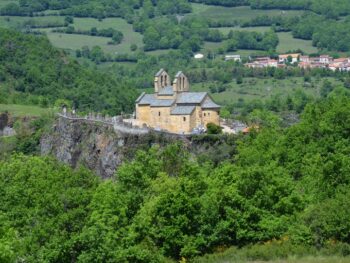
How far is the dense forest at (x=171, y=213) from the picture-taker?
54.5 meters

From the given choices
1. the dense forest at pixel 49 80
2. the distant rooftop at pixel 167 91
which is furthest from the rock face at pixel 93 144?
the dense forest at pixel 49 80

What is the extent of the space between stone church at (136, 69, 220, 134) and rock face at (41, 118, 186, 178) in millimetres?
3422

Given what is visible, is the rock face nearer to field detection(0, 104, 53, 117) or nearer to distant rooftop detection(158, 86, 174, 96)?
distant rooftop detection(158, 86, 174, 96)

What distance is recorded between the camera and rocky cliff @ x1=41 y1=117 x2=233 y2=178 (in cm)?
9769

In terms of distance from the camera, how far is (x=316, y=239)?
59.5m

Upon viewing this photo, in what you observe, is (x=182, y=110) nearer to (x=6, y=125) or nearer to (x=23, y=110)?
(x=6, y=125)

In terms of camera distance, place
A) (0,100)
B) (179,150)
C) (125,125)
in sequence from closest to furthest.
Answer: (179,150) → (125,125) → (0,100)

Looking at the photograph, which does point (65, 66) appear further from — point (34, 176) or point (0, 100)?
point (34, 176)

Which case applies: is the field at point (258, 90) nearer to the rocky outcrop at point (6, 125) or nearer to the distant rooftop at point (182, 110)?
the rocky outcrop at point (6, 125)

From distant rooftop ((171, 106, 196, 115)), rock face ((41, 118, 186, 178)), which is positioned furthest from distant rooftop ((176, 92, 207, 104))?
rock face ((41, 118, 186, 178))

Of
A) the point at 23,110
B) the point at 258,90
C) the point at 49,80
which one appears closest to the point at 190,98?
the point at 23,110

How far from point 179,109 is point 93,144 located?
11.4m

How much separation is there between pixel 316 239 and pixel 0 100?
318 ft

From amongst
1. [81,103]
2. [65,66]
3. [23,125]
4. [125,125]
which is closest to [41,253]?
[125,125]
